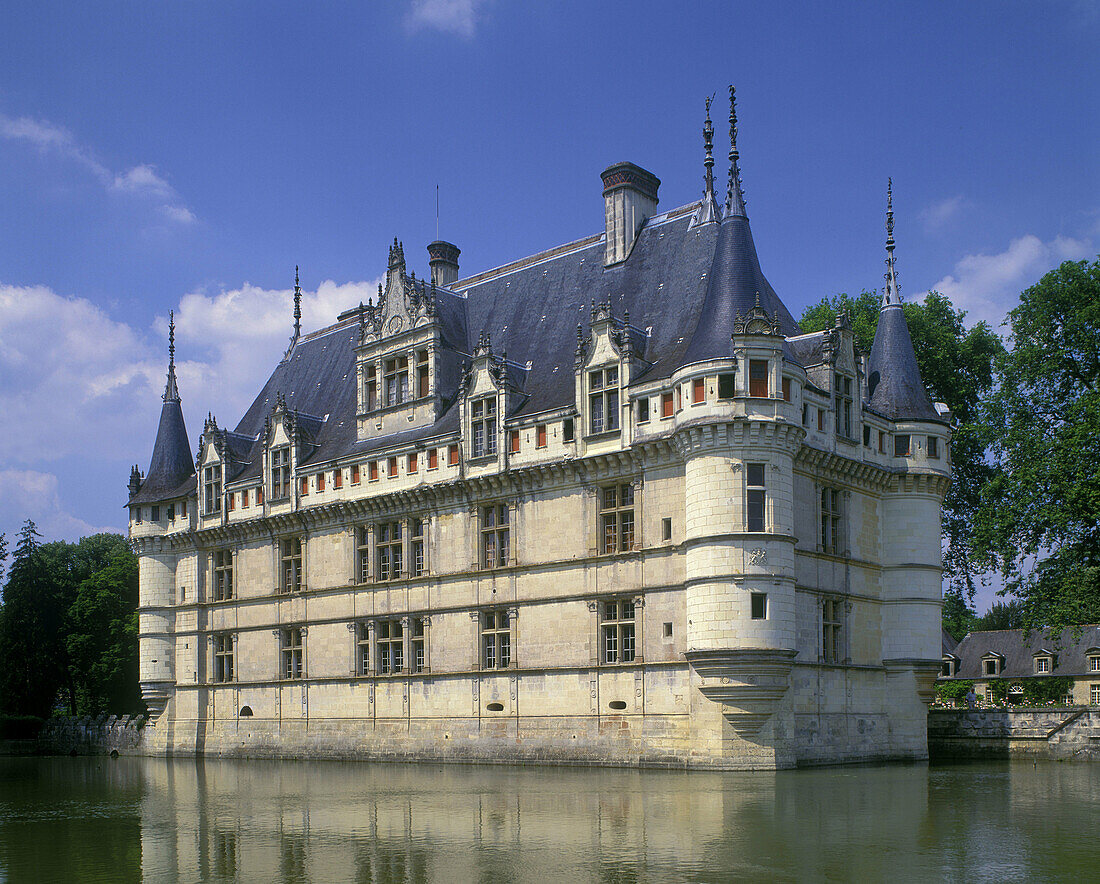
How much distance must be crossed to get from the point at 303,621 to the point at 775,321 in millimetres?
19163

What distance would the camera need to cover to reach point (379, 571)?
36.7 metres

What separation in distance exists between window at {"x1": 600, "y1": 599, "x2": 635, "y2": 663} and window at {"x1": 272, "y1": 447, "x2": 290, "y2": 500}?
565 inches

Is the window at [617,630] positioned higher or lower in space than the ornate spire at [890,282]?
lower

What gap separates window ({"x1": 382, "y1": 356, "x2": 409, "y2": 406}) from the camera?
37438 millimetres

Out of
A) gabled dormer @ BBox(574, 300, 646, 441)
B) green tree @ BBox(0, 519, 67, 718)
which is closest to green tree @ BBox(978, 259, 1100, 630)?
gabled dormer @ BBox(574, 300, 646, 441)

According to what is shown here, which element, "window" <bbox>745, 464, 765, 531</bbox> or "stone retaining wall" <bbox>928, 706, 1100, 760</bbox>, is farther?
"stone retaining wall" <bbox>928, 706, 1100, 760</bbox>

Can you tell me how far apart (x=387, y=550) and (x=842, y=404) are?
14490 mm

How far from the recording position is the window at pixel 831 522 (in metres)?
30.8

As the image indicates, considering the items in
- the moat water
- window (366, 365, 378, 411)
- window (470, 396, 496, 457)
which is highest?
window (366, 365, 378, 411)

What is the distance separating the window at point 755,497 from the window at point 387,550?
12356mm

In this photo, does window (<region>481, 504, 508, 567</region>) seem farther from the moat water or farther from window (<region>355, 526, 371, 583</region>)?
the moat water

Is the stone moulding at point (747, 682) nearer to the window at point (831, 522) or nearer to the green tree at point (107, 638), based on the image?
the window at point (831, 522)

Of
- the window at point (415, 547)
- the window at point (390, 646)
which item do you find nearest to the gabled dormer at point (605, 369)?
the window at point (415, 547)

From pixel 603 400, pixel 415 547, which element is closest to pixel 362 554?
pixel 415 547
